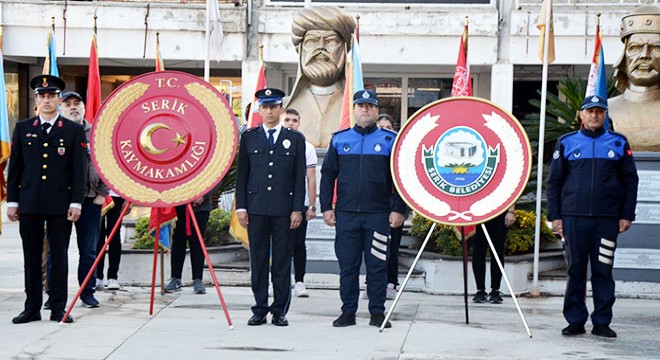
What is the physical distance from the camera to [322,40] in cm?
1295

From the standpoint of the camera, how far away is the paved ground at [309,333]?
8422mm

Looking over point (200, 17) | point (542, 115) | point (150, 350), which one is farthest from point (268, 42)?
point (150, 350)

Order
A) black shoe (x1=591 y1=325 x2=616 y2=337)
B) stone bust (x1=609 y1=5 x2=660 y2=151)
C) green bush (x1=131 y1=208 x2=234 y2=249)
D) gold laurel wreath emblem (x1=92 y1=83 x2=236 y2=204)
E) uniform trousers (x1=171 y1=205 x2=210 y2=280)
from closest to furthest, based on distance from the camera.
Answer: black shoe (x1=591 y1=325 x2=616 y2=337) → gold laurel wreath emblem (x1=92 y1=83 x2=236 y2=204) → uniform trousers (x1=171 y1=205 x2=210 y2=280) → stone bust (x1=609 y1=5 x2=660 y2=151) → green bush (x1=131 y1=208 x2=234 y2=249)

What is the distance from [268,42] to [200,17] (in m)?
1.51

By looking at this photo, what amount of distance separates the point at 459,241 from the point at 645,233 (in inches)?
77.1

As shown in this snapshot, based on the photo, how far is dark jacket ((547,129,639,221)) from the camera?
933cm

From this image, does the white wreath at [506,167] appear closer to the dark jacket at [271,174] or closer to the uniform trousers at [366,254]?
the uniform trousers at [366,254]

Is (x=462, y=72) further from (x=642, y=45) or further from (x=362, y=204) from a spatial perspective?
(x=362, y=204)

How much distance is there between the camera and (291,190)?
9.73 metres

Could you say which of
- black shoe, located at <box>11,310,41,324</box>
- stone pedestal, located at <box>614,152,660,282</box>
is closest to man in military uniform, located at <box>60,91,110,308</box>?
black shoe, located at <box>11,310,41,324</box>

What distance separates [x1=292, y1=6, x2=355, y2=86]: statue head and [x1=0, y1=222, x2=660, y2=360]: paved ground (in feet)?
9.33

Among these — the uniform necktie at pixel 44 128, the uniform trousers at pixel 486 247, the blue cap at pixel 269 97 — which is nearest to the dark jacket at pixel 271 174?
the blue cap at pixel 269 97

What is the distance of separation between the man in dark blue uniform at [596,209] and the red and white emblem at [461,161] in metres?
0.47

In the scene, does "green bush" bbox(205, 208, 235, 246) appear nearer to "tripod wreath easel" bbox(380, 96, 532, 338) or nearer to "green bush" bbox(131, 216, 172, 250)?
"green bush" bbox(131, 216, 172, 250)
